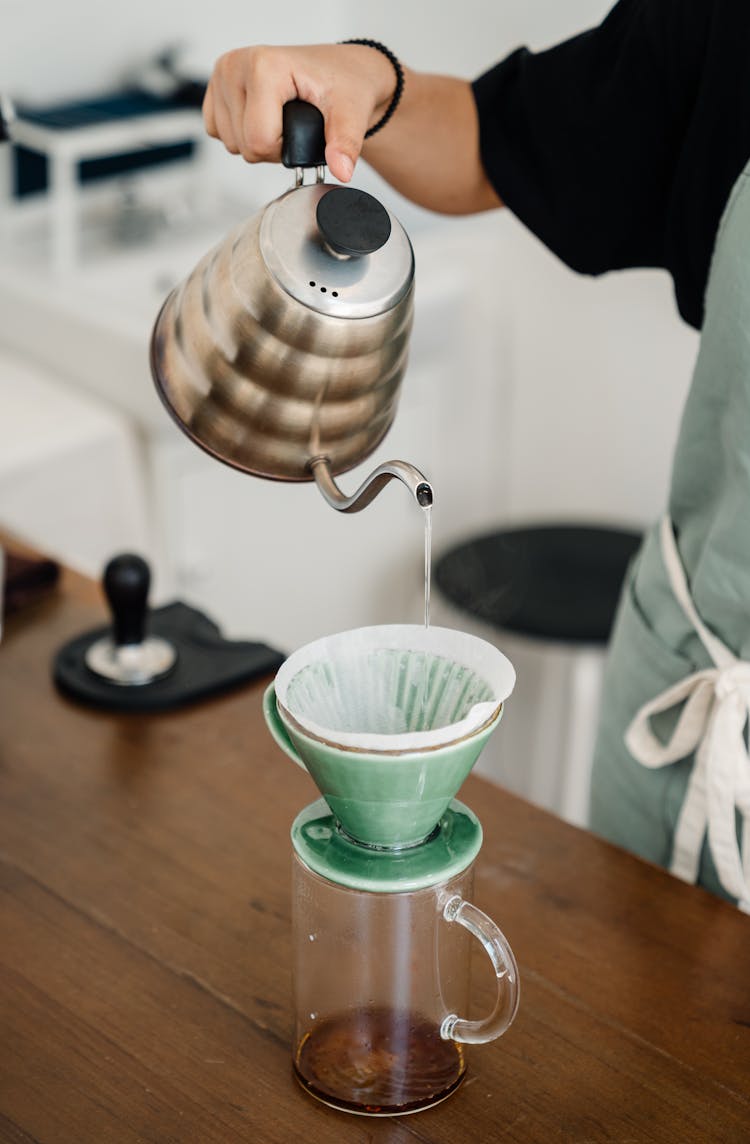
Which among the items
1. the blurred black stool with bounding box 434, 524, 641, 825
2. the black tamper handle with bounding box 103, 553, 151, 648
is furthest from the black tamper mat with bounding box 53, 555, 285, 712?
the blurred black stool with bounding box 434, 524, 641, 825

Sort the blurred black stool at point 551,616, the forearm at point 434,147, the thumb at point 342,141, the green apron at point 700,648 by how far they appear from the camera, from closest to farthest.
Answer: the thumb at point 342,141
the green apron at point 700,648
the forearm at point 434,147
the blurred black stool at point 551,616

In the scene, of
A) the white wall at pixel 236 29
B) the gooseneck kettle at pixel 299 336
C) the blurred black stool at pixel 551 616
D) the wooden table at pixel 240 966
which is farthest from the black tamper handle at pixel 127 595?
the white wall at pixel 236 29

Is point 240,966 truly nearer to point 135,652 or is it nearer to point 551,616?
point 135,652

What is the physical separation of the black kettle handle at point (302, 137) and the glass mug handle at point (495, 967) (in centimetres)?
51

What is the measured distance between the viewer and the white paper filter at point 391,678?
817 mm

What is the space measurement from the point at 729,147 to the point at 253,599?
1.49 meters

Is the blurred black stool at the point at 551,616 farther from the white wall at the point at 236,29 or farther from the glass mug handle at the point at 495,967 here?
the glass mug handle at the point at 495,967

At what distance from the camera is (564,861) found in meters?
1.08

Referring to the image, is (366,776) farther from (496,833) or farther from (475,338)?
(475,338)

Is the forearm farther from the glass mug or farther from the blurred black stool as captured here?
the blurred black stool

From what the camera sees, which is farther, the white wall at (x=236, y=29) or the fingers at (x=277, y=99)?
the white wall at (x=236, y=29)

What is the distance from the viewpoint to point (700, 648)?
3.84 ft

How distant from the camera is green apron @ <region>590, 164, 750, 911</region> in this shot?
108 cm

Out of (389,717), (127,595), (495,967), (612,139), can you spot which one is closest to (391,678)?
(389,717)
